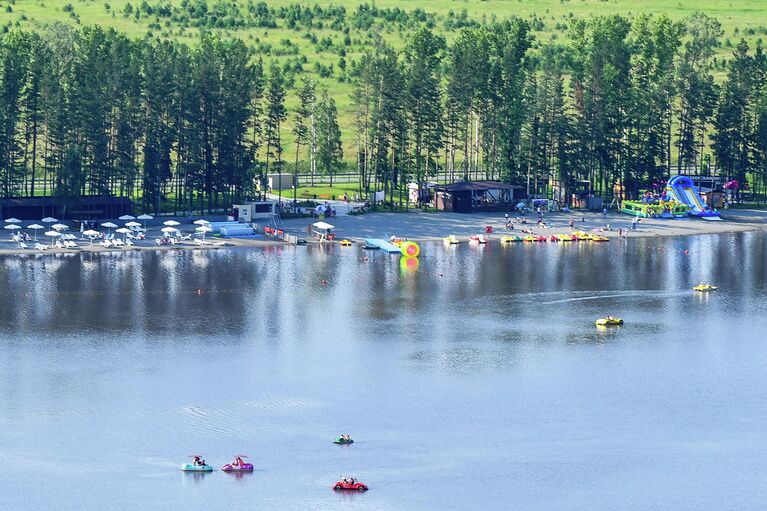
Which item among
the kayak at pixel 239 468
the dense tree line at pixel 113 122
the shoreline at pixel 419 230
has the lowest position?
the kayak at pixel 239 468

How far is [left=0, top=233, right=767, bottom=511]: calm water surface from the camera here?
9362cm

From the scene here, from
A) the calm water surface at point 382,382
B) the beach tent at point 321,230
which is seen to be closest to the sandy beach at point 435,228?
the beach tent at point 321,230

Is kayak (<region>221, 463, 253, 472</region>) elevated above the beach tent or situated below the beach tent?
below

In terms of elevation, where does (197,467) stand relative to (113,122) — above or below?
below

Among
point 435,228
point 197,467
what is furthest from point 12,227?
point 197,467

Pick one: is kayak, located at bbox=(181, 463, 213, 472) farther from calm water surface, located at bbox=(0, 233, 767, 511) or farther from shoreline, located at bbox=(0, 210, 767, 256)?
shoreline, located at bbox=(0, 210, 767, 256)

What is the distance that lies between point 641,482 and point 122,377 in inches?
1663

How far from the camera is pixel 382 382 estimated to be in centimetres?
11638

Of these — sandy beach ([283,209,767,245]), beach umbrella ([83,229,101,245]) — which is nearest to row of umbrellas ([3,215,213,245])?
beach umbrella ([83,229,101,245])

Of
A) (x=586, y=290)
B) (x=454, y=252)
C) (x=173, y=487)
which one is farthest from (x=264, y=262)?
(x=173, y=487)

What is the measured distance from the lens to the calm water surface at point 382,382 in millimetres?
93625

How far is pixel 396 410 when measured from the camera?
109m

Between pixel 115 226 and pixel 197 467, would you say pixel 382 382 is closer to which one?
pixel 197 467

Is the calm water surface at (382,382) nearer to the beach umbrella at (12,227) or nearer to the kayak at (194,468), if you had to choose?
the kayak at (194,468)
